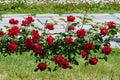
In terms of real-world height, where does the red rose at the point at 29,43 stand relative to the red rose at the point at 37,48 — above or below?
above

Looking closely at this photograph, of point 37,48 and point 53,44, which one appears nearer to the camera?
point 37,48

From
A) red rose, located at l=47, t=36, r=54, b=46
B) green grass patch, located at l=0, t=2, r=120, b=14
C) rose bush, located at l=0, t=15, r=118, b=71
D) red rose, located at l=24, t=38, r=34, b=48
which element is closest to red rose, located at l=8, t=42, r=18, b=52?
rose bush, located at l=0, t=15, r=118, b=71

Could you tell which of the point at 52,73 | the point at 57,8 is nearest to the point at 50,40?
the point at 52,73

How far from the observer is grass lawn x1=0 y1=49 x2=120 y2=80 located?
5422 millimetres

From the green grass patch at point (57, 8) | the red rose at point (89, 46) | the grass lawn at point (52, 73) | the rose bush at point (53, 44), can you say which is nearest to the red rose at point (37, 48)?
the rose bush at point (53, 44)

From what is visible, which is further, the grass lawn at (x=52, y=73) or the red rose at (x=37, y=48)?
the grass lawn at (x=52, y=73)

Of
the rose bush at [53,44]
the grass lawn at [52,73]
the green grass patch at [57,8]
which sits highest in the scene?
the rose bush at [53,44]

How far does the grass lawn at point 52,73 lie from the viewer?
542cm

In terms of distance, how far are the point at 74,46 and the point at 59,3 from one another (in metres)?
5.99

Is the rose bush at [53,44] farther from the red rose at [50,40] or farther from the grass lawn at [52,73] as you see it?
the grass lawn at [52,73]

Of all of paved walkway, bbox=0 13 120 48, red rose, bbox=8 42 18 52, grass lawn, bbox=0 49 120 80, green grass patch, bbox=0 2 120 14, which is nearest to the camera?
red rose, bbox=8 42 18 52

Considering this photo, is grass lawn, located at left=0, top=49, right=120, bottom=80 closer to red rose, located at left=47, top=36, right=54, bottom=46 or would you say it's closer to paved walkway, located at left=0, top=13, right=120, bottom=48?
red rose, located at left=47, top=36, right=54, bottom=46

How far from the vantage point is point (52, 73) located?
218 inches

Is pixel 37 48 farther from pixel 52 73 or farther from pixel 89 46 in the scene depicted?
pixel 52 73
